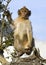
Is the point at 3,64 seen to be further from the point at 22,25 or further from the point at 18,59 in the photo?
the point at 22,25

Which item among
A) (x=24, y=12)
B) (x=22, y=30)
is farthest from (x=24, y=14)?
(x=22, y=30)

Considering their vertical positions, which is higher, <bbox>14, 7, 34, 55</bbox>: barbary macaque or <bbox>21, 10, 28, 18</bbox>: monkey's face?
<bbox>21, 10, 28, 18</bbox>: monkey's face

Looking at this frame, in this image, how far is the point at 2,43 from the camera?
8102 millimetres

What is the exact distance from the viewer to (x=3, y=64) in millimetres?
A: 7203

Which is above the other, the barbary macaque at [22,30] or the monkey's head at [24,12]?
the monkey's head at [24,12]

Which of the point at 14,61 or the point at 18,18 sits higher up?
the point at 18,18

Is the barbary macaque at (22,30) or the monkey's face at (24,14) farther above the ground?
the monkey's face at (24,14)

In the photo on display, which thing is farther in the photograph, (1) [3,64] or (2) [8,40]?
(2) [8,40]

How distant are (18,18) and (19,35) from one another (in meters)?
0.30

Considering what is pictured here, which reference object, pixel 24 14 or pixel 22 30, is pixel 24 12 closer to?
pixel 24 14

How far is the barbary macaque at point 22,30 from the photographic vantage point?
7344 millimetres

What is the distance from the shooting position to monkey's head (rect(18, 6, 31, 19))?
7.44 m

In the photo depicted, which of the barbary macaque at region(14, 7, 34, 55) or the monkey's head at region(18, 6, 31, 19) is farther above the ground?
the monkey's head at region(18, 6, 31, 19)

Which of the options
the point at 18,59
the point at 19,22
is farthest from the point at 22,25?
the point at 18,59
